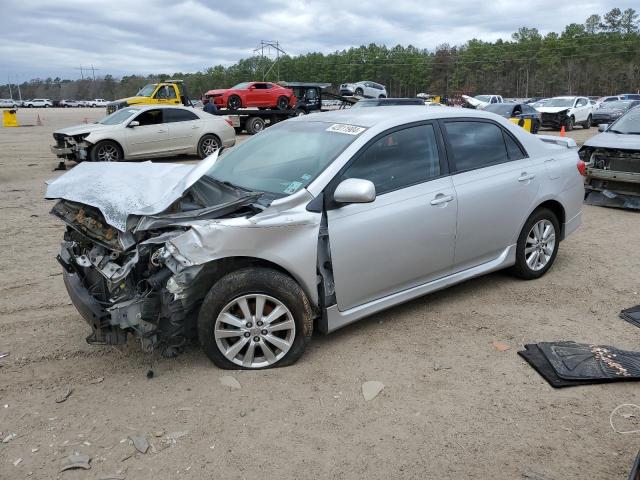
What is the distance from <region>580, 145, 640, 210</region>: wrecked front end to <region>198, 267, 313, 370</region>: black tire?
6.69m

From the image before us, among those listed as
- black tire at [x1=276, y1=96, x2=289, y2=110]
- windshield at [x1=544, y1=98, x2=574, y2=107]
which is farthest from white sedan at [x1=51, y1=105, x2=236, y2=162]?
windshield at [x1=544, y1=98, x2=574, y2=107]

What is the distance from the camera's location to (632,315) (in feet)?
14.6

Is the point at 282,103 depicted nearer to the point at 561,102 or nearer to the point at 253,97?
the point at 253,97

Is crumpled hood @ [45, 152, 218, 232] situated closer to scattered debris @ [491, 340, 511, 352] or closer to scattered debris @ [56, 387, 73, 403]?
scattered debris @ [56, 387, 73, 403]

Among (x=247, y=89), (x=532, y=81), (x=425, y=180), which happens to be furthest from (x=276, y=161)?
(x=532, y=81)

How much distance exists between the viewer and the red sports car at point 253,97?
79.9ft

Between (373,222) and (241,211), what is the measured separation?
3.14ft

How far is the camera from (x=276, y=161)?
14.0 feet

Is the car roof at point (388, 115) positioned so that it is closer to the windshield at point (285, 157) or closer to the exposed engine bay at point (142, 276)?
the windshield at point (285, 157)

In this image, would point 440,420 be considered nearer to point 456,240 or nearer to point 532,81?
point 456,240

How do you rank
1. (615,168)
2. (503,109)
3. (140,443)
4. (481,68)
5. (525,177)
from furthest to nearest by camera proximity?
(481,68)
(503,109)
(615,168)
(525,177)
(140,443)

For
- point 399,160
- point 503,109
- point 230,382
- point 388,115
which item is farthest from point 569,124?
point 230,382

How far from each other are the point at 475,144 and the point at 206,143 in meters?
12.0

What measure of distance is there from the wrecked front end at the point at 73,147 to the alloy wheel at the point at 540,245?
1153cm
